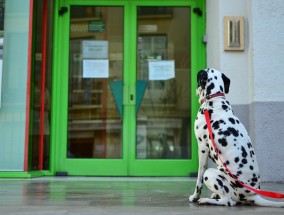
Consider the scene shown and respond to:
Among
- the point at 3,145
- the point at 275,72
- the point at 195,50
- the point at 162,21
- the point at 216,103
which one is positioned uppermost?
the point at 162,21

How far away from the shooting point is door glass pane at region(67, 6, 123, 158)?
7867mm

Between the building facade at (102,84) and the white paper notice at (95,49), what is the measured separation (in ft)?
0.06

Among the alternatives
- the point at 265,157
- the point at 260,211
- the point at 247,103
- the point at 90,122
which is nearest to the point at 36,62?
the point at 90,122

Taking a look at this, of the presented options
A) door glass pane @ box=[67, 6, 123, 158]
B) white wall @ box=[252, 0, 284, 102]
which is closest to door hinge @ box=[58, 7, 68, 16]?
door glass pane @ box=[67, 6, 123, 158]

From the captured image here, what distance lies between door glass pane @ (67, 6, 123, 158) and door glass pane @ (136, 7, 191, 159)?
1.33 feet

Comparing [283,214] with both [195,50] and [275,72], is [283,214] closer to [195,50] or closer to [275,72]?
[275,72]

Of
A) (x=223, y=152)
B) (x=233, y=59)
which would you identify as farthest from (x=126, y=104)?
(x=223, y=152)

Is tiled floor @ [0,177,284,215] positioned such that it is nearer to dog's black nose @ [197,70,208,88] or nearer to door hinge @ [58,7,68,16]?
dog's black nose @ [197,70,208,88]

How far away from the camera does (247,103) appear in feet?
23.1

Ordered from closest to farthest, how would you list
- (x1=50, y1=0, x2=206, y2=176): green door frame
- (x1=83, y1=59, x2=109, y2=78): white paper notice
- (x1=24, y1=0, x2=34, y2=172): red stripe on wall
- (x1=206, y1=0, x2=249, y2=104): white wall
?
(x1=206, y1=0, x2=249, y2=104): white wall, (x1=24, y1=0, x2=34, y2=172): red stripe on wall, (x1=50, y1=0, x2=206, y2=176): green door frame, (x1=83, y1=59, x2=109, y2=78): white paper notice

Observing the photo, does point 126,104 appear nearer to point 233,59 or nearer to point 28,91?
point 28,91

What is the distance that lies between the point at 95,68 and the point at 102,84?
301 mm

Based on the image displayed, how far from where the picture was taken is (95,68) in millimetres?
8008

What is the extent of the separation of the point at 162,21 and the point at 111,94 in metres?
1.54
